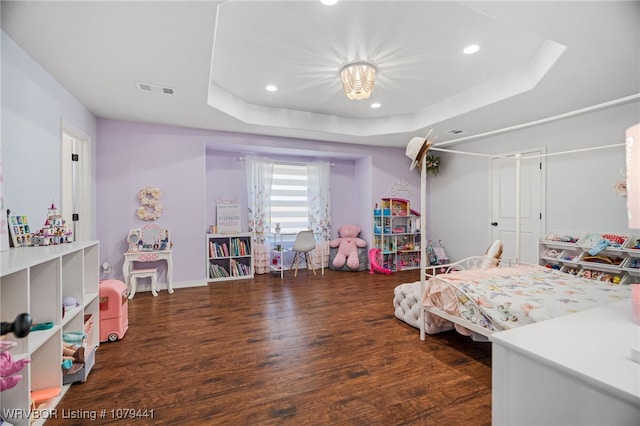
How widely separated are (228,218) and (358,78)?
336 centimetres

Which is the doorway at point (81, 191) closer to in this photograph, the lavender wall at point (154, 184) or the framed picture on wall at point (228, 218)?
the lavender wall at point (154, 184)

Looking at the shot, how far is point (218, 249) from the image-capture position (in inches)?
197

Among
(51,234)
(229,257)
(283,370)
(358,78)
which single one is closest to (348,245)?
(229,257)

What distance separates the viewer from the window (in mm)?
5762

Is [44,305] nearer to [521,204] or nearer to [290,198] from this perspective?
[290,198]

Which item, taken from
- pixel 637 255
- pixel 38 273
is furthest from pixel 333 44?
pixel 637 255

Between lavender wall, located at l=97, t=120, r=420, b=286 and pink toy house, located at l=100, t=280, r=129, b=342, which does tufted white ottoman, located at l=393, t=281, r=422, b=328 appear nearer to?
pink toy house, located at l=100, t=280, r=129, b=342

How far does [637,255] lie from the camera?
3.20 meters

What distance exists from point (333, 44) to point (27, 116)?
2.62 m

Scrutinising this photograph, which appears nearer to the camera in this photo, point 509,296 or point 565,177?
point 509,296

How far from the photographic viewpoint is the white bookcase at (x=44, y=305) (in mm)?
1412

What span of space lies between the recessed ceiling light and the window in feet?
11.7

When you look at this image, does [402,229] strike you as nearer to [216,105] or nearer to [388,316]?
[388,316]

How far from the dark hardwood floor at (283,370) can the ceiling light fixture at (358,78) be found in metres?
2.46
